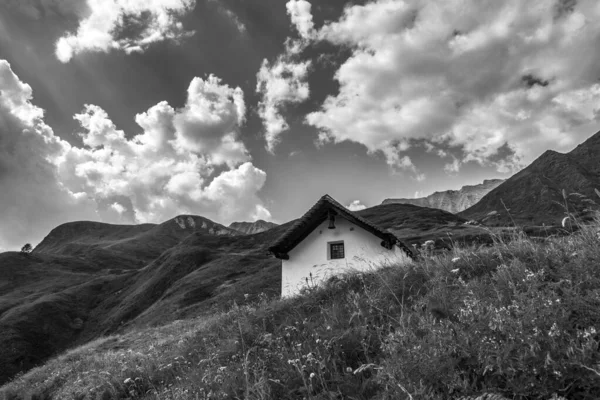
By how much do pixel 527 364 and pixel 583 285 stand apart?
1.82 meters

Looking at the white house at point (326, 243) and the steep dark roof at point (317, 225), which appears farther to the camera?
the white house at point (326, 243)

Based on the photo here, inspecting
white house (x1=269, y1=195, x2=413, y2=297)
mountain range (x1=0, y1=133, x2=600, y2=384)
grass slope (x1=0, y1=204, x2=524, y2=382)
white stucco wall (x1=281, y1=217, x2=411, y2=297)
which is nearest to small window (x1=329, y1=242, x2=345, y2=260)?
white house (x1=269, y1=195, x2=413, y2=297)

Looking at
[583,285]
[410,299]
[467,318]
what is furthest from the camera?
[410,299]

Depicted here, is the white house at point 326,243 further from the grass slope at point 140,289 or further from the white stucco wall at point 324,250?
the grass slope at point 140,289

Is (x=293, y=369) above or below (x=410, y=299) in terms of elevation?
below

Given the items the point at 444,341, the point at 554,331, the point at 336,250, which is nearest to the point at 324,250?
the point at 336,250

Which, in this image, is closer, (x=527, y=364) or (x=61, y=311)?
(x=527, y=364)

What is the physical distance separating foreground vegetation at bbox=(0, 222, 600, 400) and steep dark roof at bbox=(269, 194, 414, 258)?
14.5m

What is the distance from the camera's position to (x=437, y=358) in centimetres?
312

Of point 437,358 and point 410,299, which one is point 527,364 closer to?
point 437,358

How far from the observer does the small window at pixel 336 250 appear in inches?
899

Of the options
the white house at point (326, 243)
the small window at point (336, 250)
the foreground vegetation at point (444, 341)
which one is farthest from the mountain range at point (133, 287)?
the foreground vegetation at point (444, 341)

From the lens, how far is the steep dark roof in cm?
2191

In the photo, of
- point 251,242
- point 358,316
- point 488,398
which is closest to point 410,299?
point 358,316
